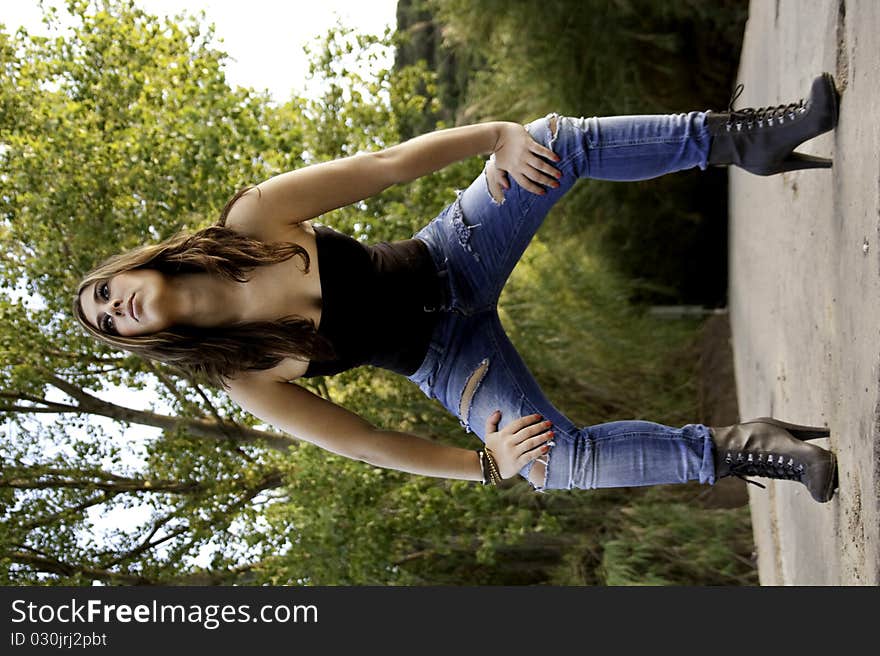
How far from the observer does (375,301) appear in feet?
7.58

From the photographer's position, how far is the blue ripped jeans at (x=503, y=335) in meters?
2.21

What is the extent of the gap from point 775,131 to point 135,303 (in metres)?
1.64

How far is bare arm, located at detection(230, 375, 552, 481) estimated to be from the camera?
2.31m

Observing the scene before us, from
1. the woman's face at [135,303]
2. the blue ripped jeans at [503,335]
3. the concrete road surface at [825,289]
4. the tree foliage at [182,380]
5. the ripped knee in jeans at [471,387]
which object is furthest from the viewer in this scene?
the tree foliage at [182,380]

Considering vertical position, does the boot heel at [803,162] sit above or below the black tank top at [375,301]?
above

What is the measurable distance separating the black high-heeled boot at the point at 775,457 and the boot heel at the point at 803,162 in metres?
0.67

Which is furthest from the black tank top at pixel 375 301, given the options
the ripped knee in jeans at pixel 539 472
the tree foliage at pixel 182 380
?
the tree foliage at pixel 182 380

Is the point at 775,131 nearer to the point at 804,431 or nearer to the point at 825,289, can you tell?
the point at 825,289

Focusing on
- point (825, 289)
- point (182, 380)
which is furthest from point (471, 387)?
point (182, 380)

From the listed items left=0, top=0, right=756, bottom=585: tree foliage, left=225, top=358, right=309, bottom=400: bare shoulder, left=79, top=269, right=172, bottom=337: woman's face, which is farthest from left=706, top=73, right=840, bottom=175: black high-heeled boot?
left=0, top=0, right=756, bottom=585: tree foliage

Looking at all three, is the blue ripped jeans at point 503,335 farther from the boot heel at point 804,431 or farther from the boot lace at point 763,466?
the boot heel at point 804,431

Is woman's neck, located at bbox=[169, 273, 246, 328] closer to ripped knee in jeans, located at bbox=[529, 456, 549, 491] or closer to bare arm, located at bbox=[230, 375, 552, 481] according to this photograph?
bare arm, located at bbox=[230, 375, 552, 481]

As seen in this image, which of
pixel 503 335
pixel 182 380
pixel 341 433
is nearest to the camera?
pixel 341 433

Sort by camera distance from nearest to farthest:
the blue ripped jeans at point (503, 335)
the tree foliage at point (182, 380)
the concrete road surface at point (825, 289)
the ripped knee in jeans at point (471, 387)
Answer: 1. the concrete road surface at point (825, 289)
2. the blue ripped jeans at point (503, 335)
3. the ripped knee in jeans at point (471, 387)
4. the tree foliage at point (182, 380)
